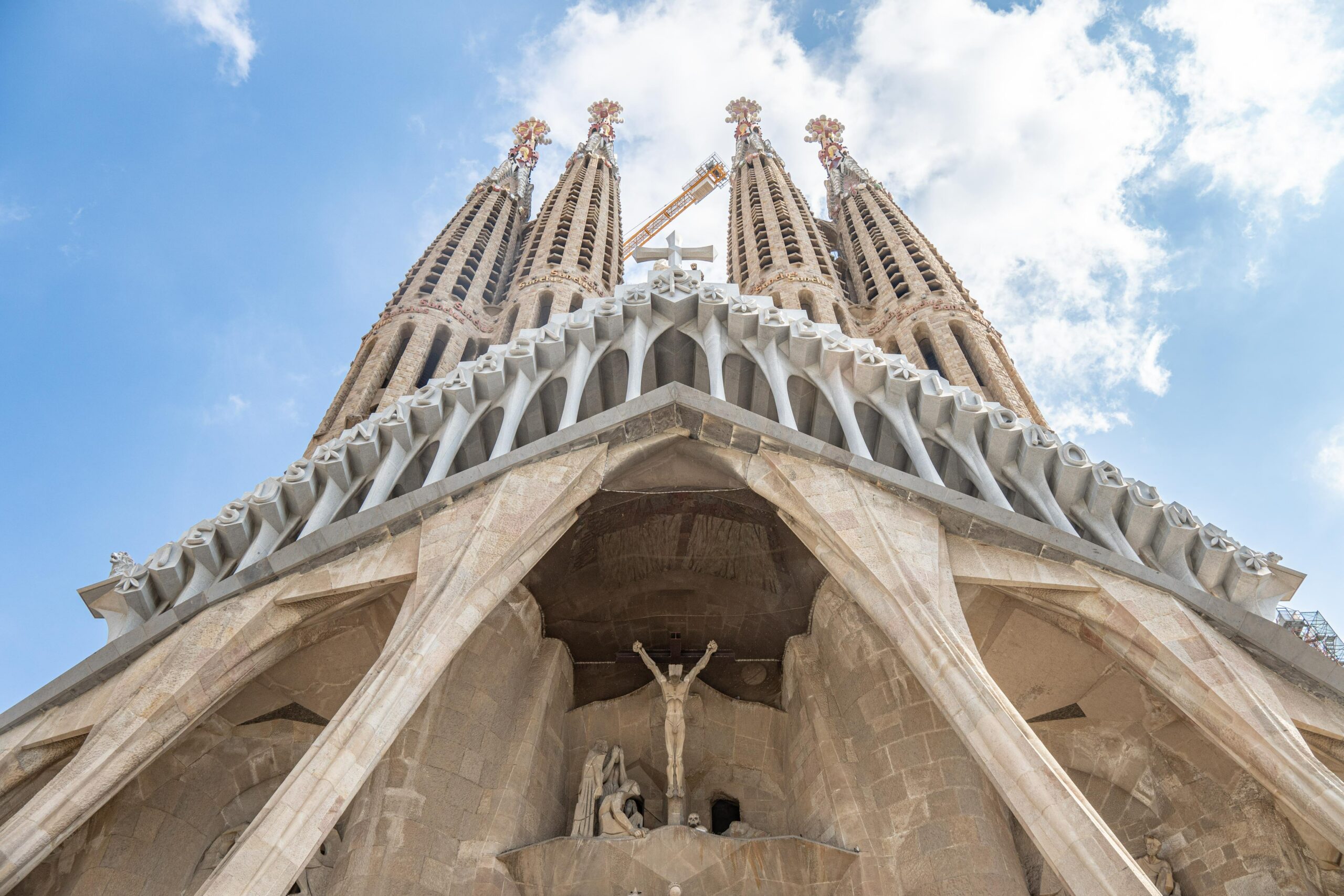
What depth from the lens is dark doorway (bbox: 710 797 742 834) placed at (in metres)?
11.2

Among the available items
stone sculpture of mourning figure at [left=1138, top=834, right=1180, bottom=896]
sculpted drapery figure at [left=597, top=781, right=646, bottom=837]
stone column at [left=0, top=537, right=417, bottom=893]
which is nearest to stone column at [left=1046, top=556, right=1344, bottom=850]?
stone sculpture of mourning figure at [left=1138, top=834, right=1180, bottom=896]

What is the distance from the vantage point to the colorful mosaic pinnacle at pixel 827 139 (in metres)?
35.5

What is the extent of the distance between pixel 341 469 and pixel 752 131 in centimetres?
2815

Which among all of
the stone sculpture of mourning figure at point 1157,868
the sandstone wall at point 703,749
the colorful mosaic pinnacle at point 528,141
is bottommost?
the stone sculpture of mourning figure at point 1157,868

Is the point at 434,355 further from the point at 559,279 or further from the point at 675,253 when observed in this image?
the point at 675,253

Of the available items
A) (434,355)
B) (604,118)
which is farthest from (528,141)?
(434,355)

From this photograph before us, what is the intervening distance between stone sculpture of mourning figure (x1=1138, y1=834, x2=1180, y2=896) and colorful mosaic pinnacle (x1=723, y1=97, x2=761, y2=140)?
1183 inches

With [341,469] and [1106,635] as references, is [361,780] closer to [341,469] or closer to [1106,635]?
[341,469]

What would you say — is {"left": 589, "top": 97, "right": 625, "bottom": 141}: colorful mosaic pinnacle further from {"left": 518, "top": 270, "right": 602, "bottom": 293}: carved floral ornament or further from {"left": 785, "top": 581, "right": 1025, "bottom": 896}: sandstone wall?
{"left": 785, "top": 581, "right": 1025, "bottom": 896}: sandstone wall

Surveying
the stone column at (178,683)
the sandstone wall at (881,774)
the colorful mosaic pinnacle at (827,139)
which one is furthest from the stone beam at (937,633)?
the colorful mosaic pinnacle at (827,139)

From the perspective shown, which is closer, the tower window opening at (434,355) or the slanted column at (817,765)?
the slanted column at (817,765)

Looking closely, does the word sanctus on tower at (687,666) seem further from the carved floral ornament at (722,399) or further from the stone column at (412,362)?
the stone column at (412,362)

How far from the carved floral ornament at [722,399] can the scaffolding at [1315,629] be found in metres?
7.71

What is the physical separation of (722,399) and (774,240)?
692 inches
